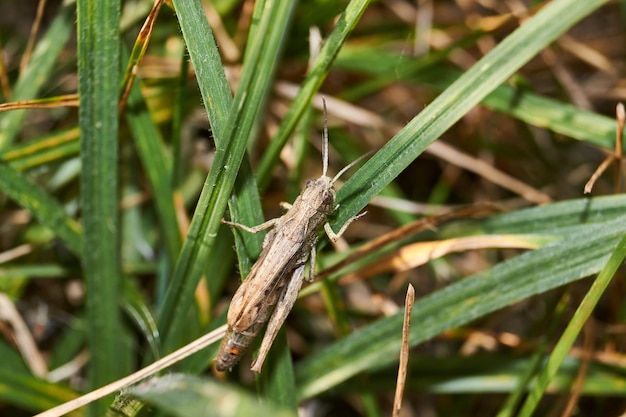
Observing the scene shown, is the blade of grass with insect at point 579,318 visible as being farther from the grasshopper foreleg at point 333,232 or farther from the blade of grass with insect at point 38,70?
the blade of grass with insect at point 38,70

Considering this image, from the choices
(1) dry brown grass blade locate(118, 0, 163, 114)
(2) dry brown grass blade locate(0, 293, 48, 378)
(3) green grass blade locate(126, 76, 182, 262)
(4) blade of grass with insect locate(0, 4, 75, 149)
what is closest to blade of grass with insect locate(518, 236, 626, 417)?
(3) green grass blade locate(126, 76, 182, 262)

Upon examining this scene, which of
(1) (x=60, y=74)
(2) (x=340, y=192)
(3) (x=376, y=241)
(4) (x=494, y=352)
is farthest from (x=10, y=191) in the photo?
(4) (x=494, y=352)

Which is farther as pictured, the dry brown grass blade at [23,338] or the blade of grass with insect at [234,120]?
the dry brown grass blade at [23,338]

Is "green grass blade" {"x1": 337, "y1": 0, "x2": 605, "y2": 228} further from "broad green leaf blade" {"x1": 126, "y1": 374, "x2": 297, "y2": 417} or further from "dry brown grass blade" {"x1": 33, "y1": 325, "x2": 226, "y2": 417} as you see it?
"broad green leaf blade" {"x1": 126, "y1": 374, "x2": 297, "y2": 417}

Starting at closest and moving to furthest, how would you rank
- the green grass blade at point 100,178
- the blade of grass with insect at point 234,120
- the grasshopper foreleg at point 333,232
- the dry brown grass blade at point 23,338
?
the blade of grass with insect at point 234,120 → the green grass blade at point 100,178 → the grasshopper foreleg at point 333,232 → the dry brown grass blade at point 23,338

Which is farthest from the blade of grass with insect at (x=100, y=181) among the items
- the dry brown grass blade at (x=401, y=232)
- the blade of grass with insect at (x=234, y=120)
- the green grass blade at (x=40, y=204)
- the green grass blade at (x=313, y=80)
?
the dry brown grass blade at (x=401, y=232)

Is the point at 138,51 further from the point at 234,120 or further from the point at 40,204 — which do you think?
the point at 40,204

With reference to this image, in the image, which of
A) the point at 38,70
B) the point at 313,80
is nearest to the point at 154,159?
the point at 38,70
